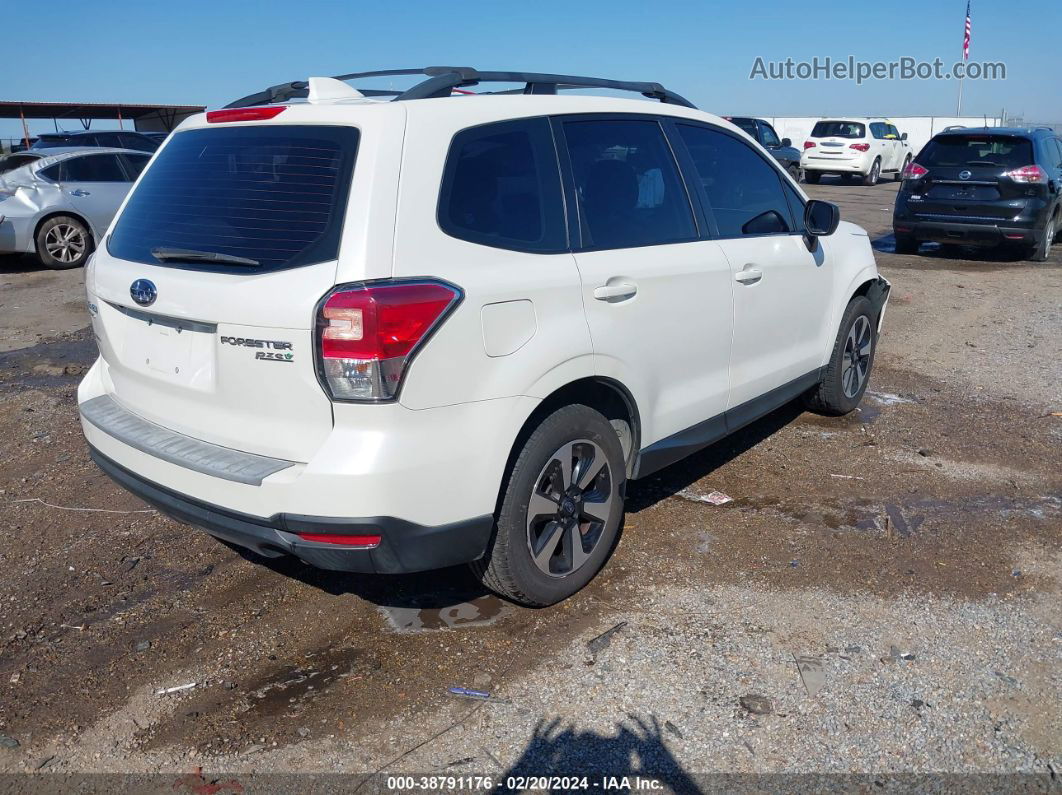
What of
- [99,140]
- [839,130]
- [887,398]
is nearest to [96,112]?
[99,140]

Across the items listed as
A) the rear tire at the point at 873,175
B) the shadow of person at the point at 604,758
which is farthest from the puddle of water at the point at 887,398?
the rear tire at the point at 873,175

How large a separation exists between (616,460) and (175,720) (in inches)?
72.2

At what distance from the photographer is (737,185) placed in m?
4.51

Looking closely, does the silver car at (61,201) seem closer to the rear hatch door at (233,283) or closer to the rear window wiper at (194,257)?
the rear hatch door at (233,283)

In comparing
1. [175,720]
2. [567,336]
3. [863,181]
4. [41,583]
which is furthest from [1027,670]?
[863,181]

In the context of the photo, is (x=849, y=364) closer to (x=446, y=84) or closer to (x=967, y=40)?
(x=446, y=84)

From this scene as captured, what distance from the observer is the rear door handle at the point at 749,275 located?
4.20 metres

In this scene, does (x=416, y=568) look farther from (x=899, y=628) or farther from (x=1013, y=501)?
(x=1013, y=501)

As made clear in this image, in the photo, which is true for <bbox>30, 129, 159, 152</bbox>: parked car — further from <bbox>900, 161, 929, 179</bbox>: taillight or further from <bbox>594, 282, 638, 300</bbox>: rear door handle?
<bbox>594, 282, 638, 300</bbox>: rear door handle

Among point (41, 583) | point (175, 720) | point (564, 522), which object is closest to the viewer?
point (175, 720)

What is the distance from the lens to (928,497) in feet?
15.2

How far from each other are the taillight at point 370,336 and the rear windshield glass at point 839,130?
25.2 m

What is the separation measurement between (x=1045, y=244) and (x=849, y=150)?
13.6 m

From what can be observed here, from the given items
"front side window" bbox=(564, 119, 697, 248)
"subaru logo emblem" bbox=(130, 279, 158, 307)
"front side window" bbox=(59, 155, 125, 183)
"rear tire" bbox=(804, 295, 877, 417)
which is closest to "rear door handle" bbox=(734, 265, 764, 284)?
"front side window" bbox=(564, 119, 697, 248)
